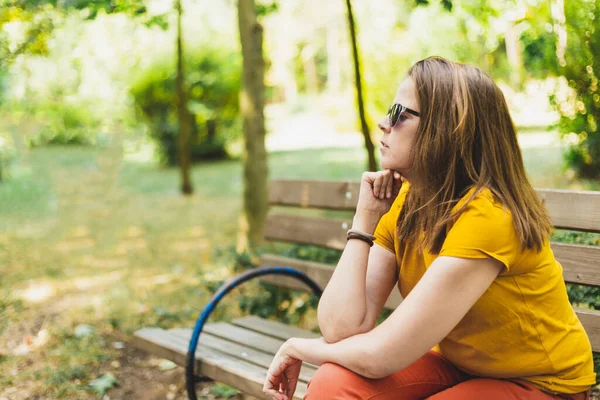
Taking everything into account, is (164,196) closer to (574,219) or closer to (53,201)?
(53,201)

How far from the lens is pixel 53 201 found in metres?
9.44

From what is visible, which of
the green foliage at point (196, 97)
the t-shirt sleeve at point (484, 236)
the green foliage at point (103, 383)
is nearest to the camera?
the t-shirt sleeve at point (484, 236)

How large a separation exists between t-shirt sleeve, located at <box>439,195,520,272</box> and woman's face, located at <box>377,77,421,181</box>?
28 centimetres

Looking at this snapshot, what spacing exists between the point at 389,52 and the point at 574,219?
10.1m

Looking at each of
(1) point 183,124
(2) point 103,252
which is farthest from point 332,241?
(1) point 183,124

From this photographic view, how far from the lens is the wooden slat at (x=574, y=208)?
2.39 meters

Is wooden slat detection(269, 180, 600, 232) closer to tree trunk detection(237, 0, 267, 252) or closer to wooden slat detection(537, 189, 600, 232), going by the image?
wooden slat detection(537, 189, 600, 232)

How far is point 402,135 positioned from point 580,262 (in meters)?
0.99

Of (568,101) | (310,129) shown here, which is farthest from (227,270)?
(310,129)

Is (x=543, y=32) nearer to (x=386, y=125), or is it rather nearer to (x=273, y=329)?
(x=273, y=329)

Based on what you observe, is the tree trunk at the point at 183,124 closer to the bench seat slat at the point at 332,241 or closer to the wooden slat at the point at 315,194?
the wooden slat at the point at 315,194

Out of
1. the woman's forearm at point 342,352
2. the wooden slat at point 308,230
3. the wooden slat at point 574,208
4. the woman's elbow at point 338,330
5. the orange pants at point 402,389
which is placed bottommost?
the orange pants at point 402,389

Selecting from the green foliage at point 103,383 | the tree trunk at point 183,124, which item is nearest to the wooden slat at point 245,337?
the green foliage at point 103,383

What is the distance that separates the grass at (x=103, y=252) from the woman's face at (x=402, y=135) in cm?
199
